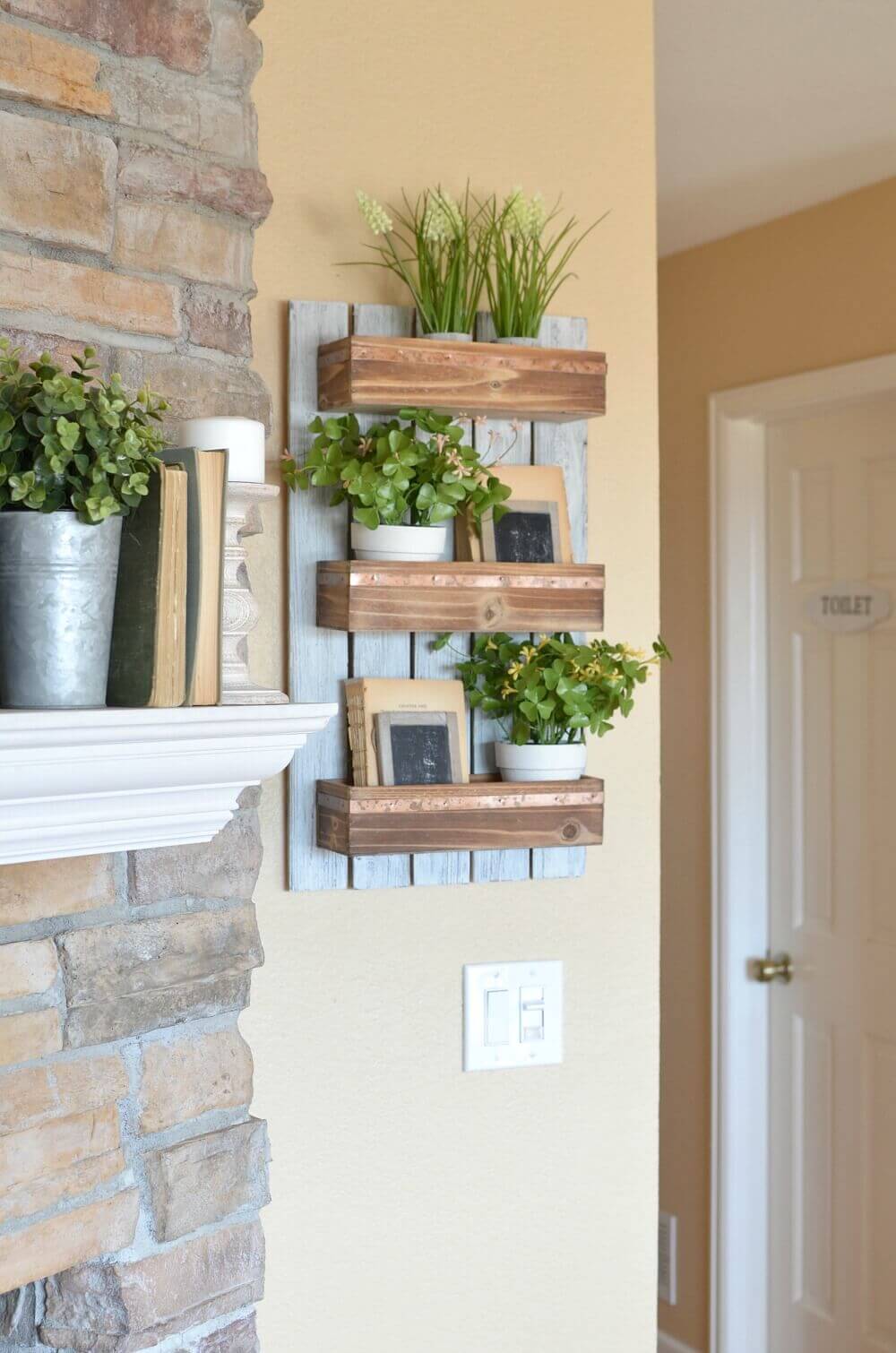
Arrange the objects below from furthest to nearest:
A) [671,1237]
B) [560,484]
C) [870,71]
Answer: [671,1237]
[870,71]
[560,484]

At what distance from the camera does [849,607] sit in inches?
111

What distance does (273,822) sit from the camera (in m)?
1.42

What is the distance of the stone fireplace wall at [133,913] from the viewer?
1018 millimetres

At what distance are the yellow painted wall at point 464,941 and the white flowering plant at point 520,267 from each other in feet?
0.23

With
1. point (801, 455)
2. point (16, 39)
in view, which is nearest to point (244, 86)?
point (16, 39)

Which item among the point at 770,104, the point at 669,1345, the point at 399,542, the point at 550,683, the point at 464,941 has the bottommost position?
the point at 669,1345

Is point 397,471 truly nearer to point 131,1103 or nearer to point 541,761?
point 541,761

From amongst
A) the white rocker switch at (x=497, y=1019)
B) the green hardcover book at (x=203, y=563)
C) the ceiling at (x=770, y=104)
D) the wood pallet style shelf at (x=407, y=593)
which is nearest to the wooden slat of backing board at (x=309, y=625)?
the wood pallet style shelf at (x=407, y=593)

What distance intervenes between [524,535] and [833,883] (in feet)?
5.60

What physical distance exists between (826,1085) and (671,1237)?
0.57 metres

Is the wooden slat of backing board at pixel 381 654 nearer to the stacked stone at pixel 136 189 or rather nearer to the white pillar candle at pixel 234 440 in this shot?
the stacked stone at pixel 136 189

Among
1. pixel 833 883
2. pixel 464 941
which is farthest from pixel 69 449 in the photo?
pixel 833 883

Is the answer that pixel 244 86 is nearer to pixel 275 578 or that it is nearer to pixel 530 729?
pixel 275 578

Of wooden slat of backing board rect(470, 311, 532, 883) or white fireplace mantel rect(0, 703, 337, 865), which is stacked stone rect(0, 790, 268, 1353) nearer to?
white fireplace mantel rect(0, 703, 337, 865)
